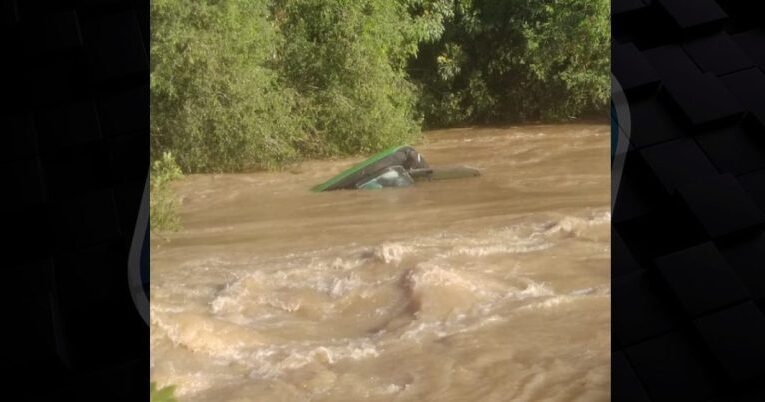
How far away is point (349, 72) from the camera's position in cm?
183

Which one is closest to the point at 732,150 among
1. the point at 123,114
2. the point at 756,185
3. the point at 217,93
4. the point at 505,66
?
the point at 756,185

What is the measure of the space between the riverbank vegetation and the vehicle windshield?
2.4 inches

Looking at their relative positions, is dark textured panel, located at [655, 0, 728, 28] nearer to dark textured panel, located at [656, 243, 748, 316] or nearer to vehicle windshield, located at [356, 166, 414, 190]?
dark textured panel, located at [656, 243, 748, 316]

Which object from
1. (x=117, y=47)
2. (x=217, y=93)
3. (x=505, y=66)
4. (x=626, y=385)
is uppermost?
(x=117, y=47)

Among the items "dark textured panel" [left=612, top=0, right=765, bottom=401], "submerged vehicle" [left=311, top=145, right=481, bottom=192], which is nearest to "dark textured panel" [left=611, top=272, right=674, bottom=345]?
"dark textured panel" [left=612, top=0, right=765, bottom=401]

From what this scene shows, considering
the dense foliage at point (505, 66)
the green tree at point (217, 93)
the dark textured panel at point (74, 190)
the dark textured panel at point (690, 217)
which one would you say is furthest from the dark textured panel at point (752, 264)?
the green tree at point (217, 93)

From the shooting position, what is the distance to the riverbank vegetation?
4.26 ft

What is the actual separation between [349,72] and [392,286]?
49 cm

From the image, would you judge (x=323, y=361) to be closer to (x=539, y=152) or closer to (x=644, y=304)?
(x=644, y=304)

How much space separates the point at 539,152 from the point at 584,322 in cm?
118

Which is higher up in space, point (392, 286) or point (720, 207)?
point (720, 207)

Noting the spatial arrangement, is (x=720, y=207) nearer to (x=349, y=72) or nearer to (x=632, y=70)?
(x=632, y=70)

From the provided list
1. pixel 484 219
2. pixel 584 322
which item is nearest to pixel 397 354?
pixel 584 322

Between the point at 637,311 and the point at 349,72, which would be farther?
the point at 349,72
